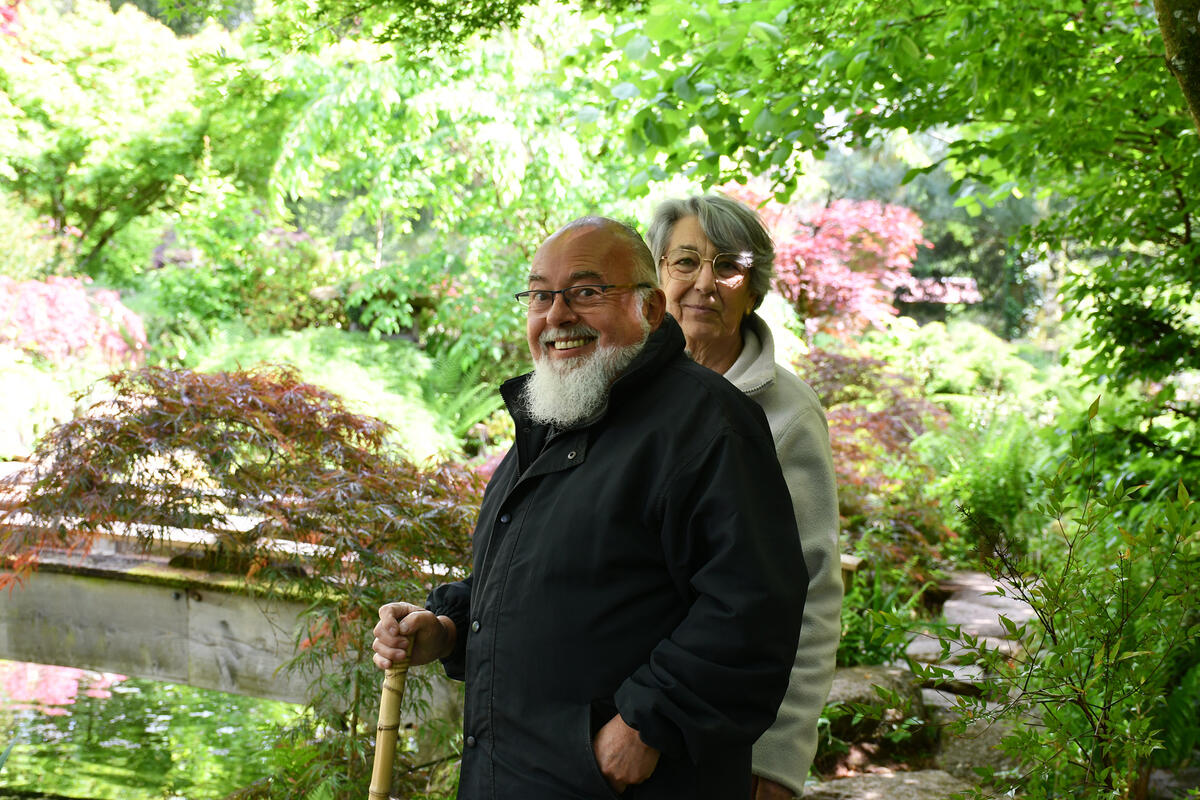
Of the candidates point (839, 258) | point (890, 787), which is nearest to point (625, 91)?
point (890, 787)

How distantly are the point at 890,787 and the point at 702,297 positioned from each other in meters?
1.89

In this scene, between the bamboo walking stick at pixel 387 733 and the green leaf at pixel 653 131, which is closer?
the bamboo walking stick at pixel 387 733

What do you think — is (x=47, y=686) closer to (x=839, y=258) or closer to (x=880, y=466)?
(x=880, y=466)

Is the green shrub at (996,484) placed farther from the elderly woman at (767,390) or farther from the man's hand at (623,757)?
the man's hand at (623,757)

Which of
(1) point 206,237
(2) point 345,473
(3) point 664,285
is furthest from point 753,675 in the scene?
(1) point 206,237

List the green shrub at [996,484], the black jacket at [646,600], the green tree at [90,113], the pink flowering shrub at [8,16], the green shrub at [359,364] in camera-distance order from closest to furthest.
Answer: the black jacket at [646,600] → the green shrub at [996,484] → the green shrub at [359,364] → the pink flowering shrub at [8,16] → the green tree at [90,113]

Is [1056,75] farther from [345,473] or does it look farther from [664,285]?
[345,473]

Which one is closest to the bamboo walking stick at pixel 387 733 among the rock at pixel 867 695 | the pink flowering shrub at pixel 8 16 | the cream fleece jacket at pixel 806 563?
the cream fleece jacket at pixel 806 563

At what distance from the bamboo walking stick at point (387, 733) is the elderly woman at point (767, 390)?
2.07 feet

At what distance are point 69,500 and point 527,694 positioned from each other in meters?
1.97

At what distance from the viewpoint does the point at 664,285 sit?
206 cm

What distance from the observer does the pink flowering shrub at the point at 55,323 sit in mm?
7918

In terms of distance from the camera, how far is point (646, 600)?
1.34 m

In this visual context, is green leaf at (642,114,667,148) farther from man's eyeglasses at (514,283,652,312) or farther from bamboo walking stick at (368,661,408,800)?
bamboo walking stick at (368,661,408,800)
